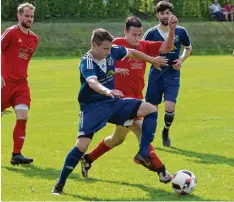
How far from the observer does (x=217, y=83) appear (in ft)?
77.5

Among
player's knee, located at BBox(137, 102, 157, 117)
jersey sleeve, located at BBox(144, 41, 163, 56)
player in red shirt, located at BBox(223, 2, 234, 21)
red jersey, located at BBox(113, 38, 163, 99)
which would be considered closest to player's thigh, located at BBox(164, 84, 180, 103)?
red jersey, located at BBox(113, 38, 163, 99)

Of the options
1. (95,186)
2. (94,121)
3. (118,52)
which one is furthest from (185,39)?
(94,121)

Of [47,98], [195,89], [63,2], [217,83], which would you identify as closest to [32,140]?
[47,98]

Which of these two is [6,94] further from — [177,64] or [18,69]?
[177,64]

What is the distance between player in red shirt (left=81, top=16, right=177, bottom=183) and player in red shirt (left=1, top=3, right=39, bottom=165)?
51.8 inches

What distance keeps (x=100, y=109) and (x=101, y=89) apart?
51 centimetres

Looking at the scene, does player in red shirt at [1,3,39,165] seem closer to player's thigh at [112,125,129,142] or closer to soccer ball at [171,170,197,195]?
player's thigh at [112,125,129,142]

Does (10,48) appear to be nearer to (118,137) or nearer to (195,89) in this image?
(118,137)

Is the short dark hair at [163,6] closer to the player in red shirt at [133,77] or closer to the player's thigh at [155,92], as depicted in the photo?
the player's thigh at [155,92]

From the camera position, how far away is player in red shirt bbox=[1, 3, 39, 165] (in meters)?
10.8

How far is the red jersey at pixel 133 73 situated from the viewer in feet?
33.3

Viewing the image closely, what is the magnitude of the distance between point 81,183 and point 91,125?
40.7 inches

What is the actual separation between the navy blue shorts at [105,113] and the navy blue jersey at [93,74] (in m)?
0.09

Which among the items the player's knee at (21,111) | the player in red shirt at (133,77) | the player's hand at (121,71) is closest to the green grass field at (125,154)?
the player in red shirt at (133,77)
